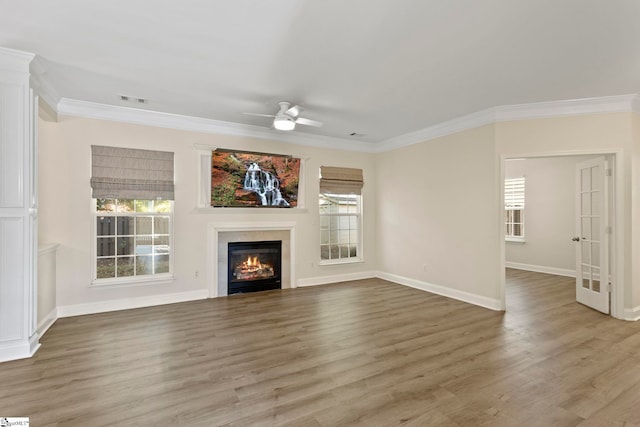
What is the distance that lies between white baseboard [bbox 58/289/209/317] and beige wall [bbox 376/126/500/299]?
365cm

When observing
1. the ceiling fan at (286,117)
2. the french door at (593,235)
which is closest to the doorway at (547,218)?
the french door at (593,235)

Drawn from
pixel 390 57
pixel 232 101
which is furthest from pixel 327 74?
pixel 232 101

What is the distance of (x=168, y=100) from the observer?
13.2 ft

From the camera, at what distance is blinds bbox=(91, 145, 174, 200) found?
4188 mm

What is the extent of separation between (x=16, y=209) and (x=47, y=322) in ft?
5.13

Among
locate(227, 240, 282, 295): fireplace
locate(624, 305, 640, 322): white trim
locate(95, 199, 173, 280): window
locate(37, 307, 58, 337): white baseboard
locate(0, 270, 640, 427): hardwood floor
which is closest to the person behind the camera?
locate(0, 270, 640, 427): hardwood floor

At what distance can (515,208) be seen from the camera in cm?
755

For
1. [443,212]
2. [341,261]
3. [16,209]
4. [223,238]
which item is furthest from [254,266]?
[443,212]

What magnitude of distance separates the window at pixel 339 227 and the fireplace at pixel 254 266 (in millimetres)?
982

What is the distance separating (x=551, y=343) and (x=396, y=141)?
159 inches

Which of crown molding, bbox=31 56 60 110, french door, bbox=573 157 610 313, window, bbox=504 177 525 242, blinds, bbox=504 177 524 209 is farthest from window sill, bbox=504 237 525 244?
crown molding, bbox=31 56 60 110

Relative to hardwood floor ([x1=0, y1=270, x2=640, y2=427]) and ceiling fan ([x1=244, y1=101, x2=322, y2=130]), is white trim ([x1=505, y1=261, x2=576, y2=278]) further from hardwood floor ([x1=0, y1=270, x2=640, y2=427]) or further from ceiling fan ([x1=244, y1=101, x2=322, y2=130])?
ceiling fan ([x1=244, y1=101, x2=322, y2=130])

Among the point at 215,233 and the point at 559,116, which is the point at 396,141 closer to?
the point at 559,116

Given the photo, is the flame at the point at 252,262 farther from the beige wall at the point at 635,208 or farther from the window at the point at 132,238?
the beige wall at the point at 635,208
